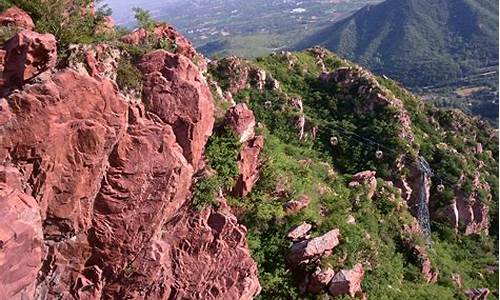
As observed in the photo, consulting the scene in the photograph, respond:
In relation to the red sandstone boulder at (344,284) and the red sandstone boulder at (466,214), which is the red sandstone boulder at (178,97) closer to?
the red sandstone boulder at (344,284)

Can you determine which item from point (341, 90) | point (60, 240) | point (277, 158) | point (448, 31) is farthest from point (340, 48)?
point (60, 240)

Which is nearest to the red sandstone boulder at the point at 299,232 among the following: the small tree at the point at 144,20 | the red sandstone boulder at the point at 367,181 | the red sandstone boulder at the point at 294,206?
the red sandstone boulder at the point at 294,206

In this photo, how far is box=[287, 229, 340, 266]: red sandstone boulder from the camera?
714 inches

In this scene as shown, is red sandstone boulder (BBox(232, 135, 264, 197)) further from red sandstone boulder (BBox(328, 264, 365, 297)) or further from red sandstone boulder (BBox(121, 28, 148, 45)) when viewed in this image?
red sandstone boulder (BBox(121, 28, 148, 45))

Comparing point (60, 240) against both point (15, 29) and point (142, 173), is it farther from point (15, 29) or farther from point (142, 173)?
point (15, 29)

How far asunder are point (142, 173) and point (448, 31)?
174796 millimetres

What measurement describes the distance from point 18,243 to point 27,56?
13.1 ft

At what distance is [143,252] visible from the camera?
509 inches

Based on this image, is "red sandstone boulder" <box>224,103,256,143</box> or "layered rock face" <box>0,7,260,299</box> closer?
"layered rock face" <box>0,7,260,299</box>

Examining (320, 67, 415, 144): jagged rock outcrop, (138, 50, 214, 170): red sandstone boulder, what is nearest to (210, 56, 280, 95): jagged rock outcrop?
(320, 67, 415, 144): jagged rock outcrop

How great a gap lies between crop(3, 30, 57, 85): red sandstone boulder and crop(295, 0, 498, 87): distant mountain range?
147696 mm

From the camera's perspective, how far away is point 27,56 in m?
11.4

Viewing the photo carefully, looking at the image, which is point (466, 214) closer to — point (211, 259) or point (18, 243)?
point (211, 259)

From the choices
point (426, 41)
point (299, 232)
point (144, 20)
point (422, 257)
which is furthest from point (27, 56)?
point (426, 41)
